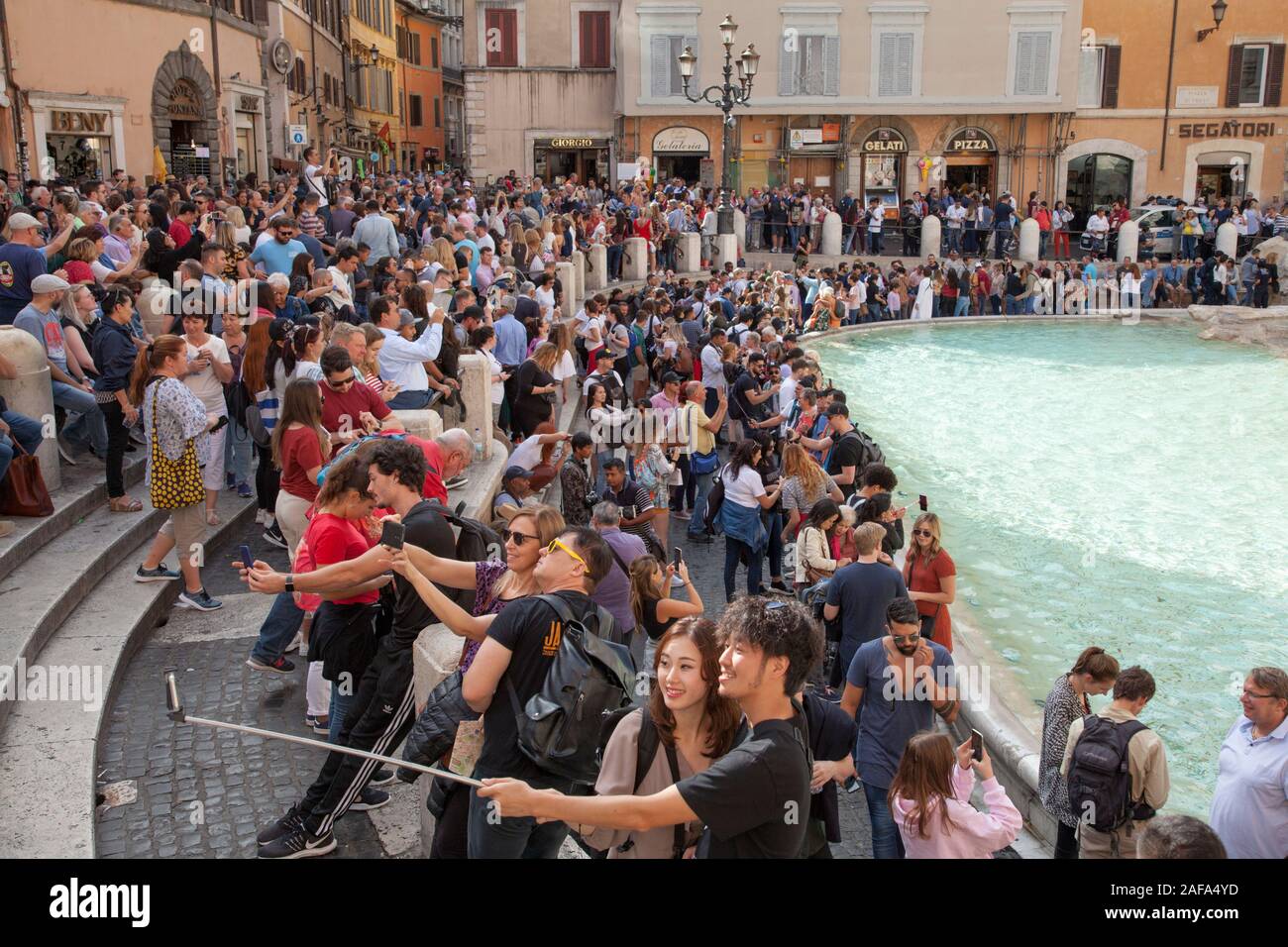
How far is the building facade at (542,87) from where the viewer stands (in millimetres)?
39719

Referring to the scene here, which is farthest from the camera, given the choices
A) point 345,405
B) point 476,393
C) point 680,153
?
point 680,153

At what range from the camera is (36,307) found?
8.77 meters

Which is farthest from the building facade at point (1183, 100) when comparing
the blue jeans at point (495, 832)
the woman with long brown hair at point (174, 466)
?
the blue jeans at point (495, 832)

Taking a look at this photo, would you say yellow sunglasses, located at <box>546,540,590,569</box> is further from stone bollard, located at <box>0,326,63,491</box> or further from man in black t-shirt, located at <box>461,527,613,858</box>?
stone bollard, located at <box>0,326,63,491</box>

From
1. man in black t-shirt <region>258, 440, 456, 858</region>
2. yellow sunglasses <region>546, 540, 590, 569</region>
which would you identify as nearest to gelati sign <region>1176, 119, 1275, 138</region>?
man in black t-shirt <region>258, 440, 456, 858</region>

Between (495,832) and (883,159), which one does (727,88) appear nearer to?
(883,159)

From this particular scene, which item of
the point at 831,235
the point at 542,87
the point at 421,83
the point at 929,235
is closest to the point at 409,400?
the point at 831,235

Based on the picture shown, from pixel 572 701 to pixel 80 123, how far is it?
19740 millimetres

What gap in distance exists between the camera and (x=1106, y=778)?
17.7 ft

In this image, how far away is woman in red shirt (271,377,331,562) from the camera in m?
6.78

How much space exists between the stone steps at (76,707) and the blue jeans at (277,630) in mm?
548

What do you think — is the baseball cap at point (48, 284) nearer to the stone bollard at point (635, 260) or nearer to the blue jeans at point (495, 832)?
the blue jeans at point (495, 832)
